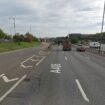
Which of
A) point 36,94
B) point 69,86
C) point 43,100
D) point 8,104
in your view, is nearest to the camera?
point 8,104

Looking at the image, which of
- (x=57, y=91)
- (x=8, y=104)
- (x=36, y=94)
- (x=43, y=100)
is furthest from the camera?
(x=57, y=91)

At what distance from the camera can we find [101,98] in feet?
27.2

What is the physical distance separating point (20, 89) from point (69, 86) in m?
2.19

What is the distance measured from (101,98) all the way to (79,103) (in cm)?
110

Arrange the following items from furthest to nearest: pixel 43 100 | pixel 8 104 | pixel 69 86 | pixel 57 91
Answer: pixel 69 86 < pixel 57 91 < pixel 43 100 < pixel 8 104

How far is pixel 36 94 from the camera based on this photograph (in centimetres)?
878

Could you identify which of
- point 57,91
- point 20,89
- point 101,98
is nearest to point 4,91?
point 20,89

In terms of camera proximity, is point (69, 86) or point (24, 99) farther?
point (69, 86)

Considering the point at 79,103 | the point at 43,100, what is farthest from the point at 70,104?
the point at 43,100

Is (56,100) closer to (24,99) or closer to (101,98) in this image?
(24,99)

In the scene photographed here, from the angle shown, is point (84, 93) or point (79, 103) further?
point (84, 93)

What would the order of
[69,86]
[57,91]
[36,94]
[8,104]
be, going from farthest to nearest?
[69,86] → [57,91] → [36,94] → [8,104]

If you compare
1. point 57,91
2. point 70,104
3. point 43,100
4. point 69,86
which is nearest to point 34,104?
point 43,100

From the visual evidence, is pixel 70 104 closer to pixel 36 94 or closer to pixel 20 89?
pixel 36 94
